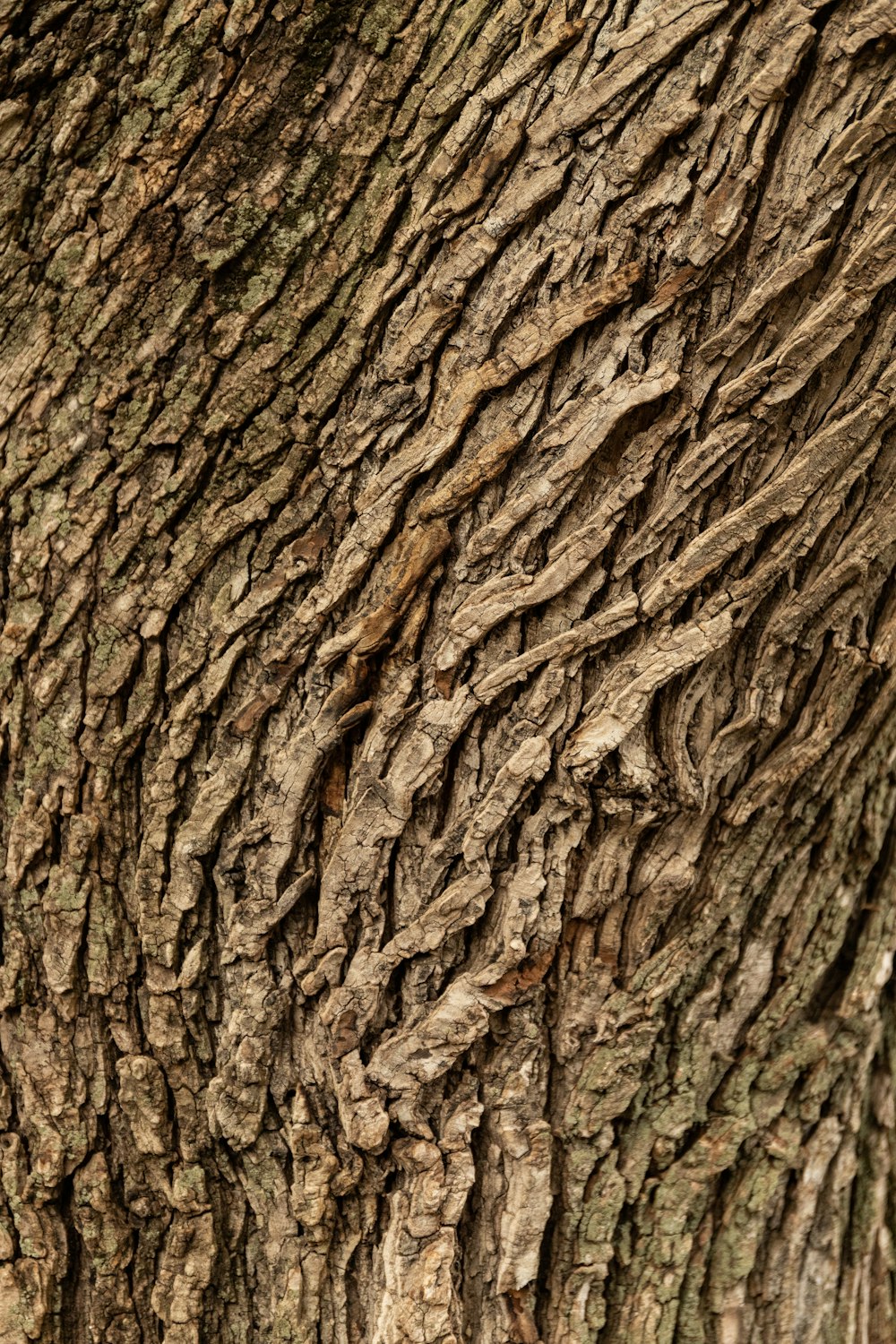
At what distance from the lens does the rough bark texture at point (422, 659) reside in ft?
5.00

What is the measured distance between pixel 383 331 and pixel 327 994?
109cm

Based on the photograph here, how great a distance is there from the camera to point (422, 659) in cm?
163

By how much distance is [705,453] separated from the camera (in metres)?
1.53

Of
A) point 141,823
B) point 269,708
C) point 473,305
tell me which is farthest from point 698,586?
point 141,823

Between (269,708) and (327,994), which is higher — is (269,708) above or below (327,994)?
above

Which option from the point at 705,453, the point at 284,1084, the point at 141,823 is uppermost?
the point at 705,453

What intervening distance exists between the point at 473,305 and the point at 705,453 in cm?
43

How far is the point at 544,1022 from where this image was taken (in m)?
1.67

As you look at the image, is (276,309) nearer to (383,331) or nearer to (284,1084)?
(383,331)

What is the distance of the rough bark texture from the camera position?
1525 mm

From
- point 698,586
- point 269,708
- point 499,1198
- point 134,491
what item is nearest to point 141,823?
point 269,708

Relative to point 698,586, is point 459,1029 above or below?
below

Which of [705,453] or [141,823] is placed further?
[141,823]

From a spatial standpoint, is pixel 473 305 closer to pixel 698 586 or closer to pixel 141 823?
pixel 698 586
